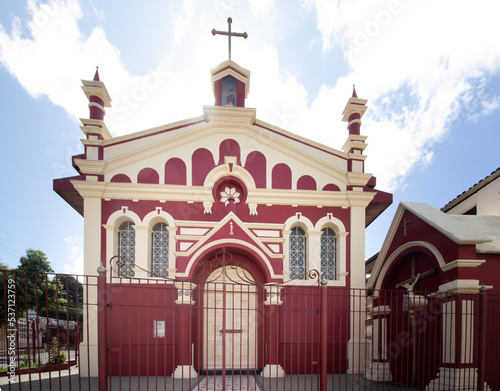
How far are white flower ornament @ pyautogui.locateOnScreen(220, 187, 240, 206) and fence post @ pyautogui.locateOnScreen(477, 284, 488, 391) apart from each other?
6.41m

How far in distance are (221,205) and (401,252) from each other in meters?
5.17

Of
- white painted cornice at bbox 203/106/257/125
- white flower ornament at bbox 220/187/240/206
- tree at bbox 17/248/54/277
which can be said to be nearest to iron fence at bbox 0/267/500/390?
white flower ornament at bbox 220/187/240/206

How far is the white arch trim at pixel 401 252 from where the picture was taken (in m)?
7.42

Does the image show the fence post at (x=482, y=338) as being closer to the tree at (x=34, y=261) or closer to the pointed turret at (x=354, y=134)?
the pointed turret at (x=354, y=134)

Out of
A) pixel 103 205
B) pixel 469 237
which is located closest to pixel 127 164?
pixel 103 205

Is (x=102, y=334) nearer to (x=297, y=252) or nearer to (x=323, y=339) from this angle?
(x=323, y=339)

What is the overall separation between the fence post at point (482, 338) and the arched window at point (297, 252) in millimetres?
4539

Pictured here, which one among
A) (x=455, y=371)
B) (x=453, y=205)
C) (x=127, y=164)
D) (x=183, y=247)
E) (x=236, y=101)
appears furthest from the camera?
(x=453, y=205)

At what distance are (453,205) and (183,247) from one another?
1229cm

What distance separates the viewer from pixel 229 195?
1025 centimetres

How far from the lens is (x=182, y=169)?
1020 cm

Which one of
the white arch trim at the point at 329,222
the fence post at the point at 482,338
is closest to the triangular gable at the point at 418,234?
the fence post at the point at 482,338

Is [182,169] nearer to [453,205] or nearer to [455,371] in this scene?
[455,371]

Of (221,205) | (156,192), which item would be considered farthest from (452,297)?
(156,192)
